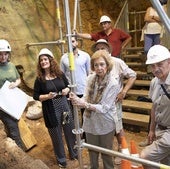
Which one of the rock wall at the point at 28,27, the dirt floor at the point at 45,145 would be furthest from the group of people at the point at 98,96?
the rock wall at the point at 28,27

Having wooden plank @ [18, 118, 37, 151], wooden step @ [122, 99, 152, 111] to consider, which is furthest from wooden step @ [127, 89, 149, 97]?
wooden plank @ [18, 118, 37, 151]

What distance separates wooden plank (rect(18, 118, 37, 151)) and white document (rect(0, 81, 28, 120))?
854 mm

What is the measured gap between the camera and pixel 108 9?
6.96 m

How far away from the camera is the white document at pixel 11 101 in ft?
10.1

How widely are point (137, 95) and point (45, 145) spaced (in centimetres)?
196

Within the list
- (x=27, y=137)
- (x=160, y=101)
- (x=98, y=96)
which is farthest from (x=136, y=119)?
(x=160, y=101)

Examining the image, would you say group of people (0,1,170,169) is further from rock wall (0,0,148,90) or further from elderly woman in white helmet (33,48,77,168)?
rock wall (0,0,148,90)

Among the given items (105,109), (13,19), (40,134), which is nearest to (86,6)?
(13,19)

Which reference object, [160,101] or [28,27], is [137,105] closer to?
[28,27]

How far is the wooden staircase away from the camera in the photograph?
4500 mm

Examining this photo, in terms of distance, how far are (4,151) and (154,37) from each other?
10.2 ft

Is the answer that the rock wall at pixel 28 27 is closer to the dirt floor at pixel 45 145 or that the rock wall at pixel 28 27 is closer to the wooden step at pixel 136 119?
the dirt floor at pixel 45 145

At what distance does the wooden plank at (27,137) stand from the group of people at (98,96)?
1.68ft

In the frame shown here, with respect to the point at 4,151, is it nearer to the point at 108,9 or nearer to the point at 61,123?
the point at 61,123
